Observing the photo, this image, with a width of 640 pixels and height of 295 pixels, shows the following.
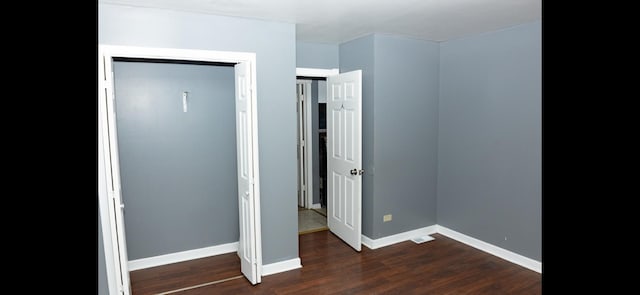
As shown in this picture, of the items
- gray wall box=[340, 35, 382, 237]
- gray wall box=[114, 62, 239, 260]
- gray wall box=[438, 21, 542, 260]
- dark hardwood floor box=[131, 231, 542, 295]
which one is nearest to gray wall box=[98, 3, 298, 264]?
dark hardwood floor box=[131, 231, 542, 295]

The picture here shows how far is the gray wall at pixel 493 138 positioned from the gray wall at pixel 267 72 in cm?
197

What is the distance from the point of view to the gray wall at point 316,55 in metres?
4.29

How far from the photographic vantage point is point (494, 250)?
3982mm

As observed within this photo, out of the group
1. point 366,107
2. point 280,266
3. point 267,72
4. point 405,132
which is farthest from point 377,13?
point 280,266

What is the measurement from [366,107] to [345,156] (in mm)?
600

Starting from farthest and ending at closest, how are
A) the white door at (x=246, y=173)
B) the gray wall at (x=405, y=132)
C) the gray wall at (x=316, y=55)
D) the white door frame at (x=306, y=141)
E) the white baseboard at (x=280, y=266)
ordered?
1. the white door frame at (x=306, y=141)
2. the gray wall at (x=316, y=55)
3. the gray wall at (x=405, y=132)
4. the white baseboard at (x=280, y=266)
5. the white door at (x=246, y=173)

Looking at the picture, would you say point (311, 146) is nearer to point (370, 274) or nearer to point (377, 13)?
point (370, 274)

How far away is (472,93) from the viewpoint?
4102 millimetres

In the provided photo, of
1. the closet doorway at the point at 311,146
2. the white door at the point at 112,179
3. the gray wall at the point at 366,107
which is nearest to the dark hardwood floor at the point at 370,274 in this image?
the gray wall at the point at 366,107

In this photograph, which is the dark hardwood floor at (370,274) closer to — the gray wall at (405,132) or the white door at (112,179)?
the gray wall at (405,132)
